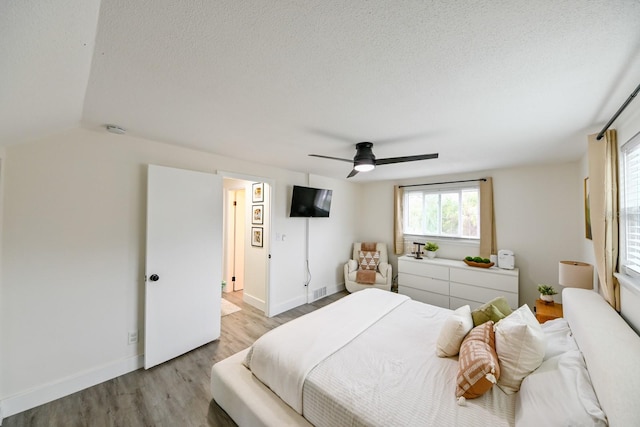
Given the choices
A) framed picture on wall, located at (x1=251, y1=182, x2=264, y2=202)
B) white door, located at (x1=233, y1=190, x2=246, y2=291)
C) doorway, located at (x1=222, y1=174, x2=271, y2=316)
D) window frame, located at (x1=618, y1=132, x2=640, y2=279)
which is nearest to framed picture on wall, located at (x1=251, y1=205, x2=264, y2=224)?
doorway, located at (x1=222, y1=174, x2=271, y2=316)

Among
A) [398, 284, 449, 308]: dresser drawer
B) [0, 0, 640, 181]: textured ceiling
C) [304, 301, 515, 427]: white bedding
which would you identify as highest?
[0, 0, 640, 181]: textured ceiling

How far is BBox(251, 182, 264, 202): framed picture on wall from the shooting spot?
3.87m

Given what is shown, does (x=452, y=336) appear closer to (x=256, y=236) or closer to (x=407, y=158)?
(x=407, y=158)

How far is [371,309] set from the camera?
250cm

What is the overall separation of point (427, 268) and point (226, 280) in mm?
3891

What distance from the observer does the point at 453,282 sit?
3.75m

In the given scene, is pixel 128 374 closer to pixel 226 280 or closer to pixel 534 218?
pixel 226 280

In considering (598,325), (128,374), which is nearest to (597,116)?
(598,325)

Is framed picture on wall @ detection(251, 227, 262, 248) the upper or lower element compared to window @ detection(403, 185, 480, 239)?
lower

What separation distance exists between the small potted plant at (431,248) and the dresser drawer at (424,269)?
1.09ft

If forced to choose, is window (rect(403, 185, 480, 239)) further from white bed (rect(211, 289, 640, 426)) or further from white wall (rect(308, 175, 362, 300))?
white bed (rect(211, 289, 640, 426))

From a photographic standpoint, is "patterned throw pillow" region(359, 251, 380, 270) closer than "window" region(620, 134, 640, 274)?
No

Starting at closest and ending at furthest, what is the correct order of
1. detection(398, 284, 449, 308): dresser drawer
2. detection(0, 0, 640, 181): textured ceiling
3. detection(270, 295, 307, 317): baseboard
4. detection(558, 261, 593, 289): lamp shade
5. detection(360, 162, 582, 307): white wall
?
detection(0, 0, 640, 181): textured ceiling
detection(558, 261, 593, 289): lamp shade
detection(360, 162, 582, 307): white wall
detection(270, 295, 307, 317): baseboard
detection(398, 284, 449, 308): dresser drawer

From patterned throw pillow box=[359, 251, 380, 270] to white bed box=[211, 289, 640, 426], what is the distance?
2.47 meters
